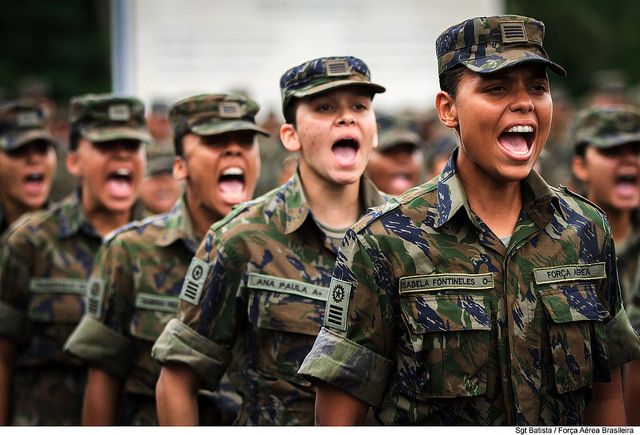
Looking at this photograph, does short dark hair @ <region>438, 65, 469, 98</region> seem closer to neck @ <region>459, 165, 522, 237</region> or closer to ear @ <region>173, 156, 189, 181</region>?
neck @ <region>459, 165, 522, 237</region>

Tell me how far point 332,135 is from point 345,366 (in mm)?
1515

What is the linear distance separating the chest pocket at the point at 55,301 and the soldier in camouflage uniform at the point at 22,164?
156 centimetres

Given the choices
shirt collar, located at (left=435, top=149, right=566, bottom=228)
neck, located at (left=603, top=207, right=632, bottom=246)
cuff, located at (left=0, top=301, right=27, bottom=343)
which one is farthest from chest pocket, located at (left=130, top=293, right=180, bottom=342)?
neck, located at (left=603, top=207, right=632, bottom=246)

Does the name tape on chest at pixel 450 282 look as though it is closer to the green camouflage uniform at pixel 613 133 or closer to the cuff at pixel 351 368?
the cuff at pixel 351 368

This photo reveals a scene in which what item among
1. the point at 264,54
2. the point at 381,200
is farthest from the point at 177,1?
the point at 381,200

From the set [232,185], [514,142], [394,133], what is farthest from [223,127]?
[394,133]

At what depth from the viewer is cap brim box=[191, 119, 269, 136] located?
6594 millimetres

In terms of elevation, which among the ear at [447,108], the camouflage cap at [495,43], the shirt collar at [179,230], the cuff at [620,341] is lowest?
the cuff at [620,341]

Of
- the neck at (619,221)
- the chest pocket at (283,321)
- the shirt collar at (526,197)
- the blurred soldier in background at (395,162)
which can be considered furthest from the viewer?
the blurred soldier in background at (395,162)

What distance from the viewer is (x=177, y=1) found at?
17.4 metres

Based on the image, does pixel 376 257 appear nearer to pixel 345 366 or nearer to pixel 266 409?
pixel 345 366

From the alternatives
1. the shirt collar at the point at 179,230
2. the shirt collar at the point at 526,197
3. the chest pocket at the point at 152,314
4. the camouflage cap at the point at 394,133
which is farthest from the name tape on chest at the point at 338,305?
the camouflage cap at the point at 394,133

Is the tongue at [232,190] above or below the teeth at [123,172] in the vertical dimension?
below

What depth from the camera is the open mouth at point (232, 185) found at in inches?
261
